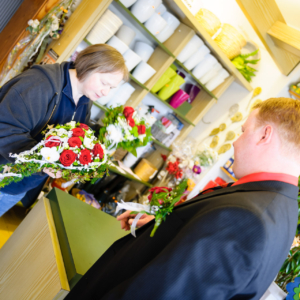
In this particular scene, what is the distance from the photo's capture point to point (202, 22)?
316 cm

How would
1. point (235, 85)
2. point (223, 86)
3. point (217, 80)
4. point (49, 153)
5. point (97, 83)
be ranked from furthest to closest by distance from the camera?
point (235, 85) < point (223, 86) < point (217, 80) < point (97, 83) < point (49, 153)

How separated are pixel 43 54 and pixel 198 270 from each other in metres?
2.45

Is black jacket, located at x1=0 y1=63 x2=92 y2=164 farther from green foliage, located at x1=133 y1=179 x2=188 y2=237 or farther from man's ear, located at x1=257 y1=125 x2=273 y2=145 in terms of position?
man's ear, located at x1=257 y1=125 x2=273 y2=145

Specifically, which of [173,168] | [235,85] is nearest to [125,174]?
[173,168]

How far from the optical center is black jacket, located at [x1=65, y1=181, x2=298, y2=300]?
80cm

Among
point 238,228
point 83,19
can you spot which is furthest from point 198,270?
point 83,19

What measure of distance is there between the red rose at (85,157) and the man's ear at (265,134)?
0.91 m

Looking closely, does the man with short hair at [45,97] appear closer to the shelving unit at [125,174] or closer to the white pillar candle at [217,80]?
the shelving unit at [125,174]

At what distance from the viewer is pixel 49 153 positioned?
1.40 metres

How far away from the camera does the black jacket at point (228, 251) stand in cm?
80

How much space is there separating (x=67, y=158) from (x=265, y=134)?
101 centimetres

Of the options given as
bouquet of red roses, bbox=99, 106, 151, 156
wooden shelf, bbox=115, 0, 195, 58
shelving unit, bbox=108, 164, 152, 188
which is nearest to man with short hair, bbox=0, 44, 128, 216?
bouquet of red roses, bbox=99, 106, 151, 156

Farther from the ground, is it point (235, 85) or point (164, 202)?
point (235, 85)

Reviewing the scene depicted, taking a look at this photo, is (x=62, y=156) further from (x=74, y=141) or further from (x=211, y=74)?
(x=211, y=74)
